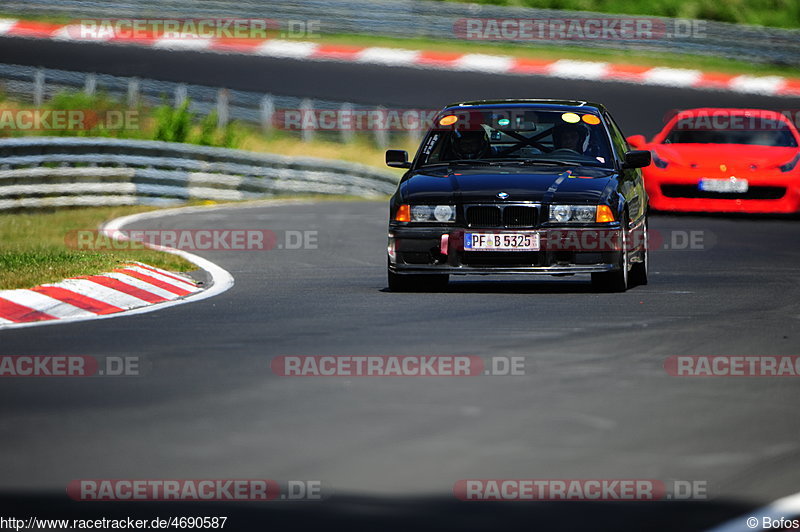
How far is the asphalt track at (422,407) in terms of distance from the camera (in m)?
5.80

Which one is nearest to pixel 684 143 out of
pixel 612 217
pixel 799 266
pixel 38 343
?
pixel 799 266

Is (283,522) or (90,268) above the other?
(283,522)

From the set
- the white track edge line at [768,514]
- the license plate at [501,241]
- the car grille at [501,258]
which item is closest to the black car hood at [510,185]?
the license plate at [501,241]

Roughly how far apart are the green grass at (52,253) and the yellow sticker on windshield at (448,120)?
244 cm

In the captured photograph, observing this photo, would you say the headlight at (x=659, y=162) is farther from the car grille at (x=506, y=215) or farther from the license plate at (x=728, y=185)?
the car grille at (x=506, y=215)

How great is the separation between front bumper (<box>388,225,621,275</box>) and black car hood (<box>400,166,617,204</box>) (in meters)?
0.23

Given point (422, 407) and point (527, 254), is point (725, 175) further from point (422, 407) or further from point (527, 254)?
point (422, 407)

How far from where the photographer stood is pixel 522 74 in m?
33.0

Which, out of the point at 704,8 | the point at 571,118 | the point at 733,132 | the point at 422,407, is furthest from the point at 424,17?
the point at 422,407

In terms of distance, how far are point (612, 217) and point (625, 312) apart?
4.11 feet

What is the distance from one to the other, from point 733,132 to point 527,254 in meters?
10.1

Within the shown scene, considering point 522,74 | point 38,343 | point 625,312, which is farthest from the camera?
point 522,74

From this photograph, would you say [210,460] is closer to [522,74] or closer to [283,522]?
[283,522]

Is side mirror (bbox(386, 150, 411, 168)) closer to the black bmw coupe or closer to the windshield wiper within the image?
the black bmw coupe
